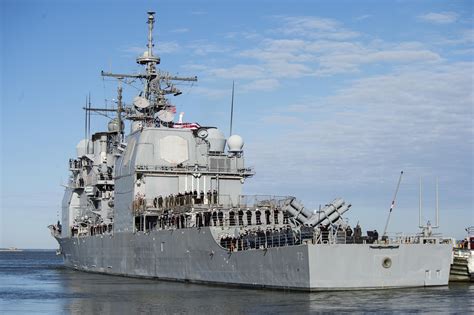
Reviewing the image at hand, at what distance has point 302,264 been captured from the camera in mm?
31891

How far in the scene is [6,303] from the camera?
32.7 meters

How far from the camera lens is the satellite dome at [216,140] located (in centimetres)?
4681

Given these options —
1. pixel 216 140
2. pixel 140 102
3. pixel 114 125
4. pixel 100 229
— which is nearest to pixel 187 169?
pixel 216 140

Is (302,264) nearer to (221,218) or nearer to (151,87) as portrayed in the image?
(221,218)

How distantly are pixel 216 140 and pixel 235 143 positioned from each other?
1705 millimetres

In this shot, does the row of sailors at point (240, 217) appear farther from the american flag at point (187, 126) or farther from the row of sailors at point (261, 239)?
the american flag at point (187, 126)

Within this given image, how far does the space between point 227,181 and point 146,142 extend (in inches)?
205

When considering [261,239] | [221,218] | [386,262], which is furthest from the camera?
[221,218]

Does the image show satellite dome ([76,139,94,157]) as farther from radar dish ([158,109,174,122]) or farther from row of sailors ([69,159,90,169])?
radar dish ([158,109,174,122])

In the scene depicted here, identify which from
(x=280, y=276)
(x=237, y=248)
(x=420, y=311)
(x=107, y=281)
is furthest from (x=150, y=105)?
(x=420, y=311)

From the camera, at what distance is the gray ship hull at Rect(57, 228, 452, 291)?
3186 cm

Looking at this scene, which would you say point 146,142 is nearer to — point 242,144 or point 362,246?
point 242,144

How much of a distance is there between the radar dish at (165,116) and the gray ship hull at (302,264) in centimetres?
742

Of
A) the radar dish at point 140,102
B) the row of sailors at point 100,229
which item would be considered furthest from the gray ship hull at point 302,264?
the radar dish at point 140,102
